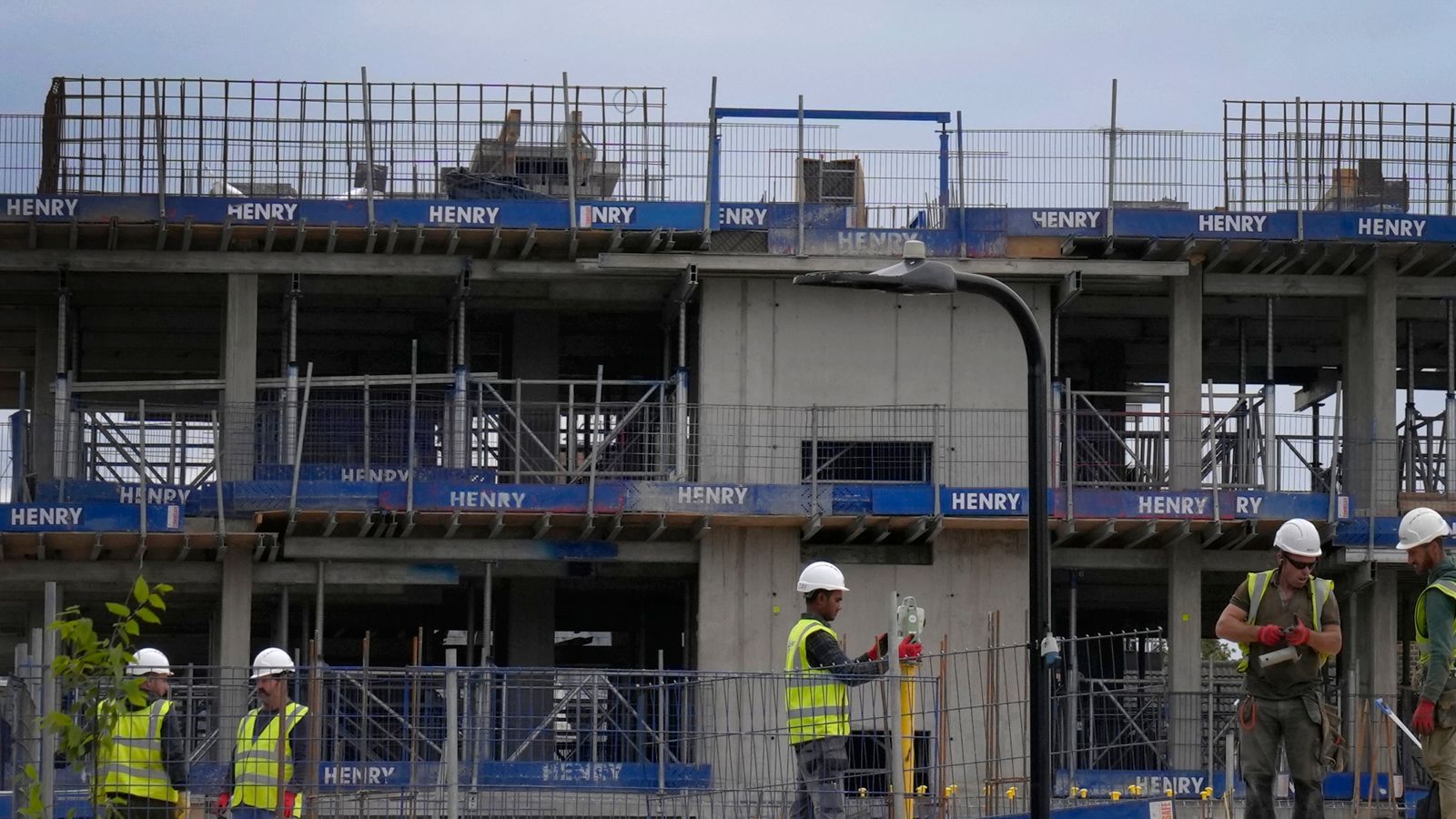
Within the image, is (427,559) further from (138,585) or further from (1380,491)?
(138,585)

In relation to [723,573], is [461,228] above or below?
above

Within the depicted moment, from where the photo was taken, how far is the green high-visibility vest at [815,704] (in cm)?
1570

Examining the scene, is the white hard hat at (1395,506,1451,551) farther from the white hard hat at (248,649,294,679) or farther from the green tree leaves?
the green tree leaves

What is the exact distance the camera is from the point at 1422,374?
39.9 metres

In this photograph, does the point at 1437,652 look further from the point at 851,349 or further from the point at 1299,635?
the point at 851,349

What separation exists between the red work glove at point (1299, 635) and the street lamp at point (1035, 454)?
1.47m

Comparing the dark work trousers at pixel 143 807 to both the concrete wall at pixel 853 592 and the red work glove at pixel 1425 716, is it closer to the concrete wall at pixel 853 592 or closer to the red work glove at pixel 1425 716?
the red work glove at pixel 1425 716

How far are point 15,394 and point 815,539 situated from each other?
17.3m

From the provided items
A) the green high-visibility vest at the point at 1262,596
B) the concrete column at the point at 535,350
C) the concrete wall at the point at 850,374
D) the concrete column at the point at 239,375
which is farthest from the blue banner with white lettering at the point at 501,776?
the concrete column at the point at 535,350

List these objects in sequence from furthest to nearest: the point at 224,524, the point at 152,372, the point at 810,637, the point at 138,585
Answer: the point at 152,372 → the point at 224,524 → the point at 810,637 → the point at 138,585

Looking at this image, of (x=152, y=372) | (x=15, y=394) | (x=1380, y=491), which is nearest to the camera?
(x=1380, y=491)

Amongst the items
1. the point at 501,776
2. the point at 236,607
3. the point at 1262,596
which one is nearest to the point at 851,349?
the point at 236,607

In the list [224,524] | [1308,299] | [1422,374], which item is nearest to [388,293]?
[224,524]

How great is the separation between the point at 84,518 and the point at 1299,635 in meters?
19.1
